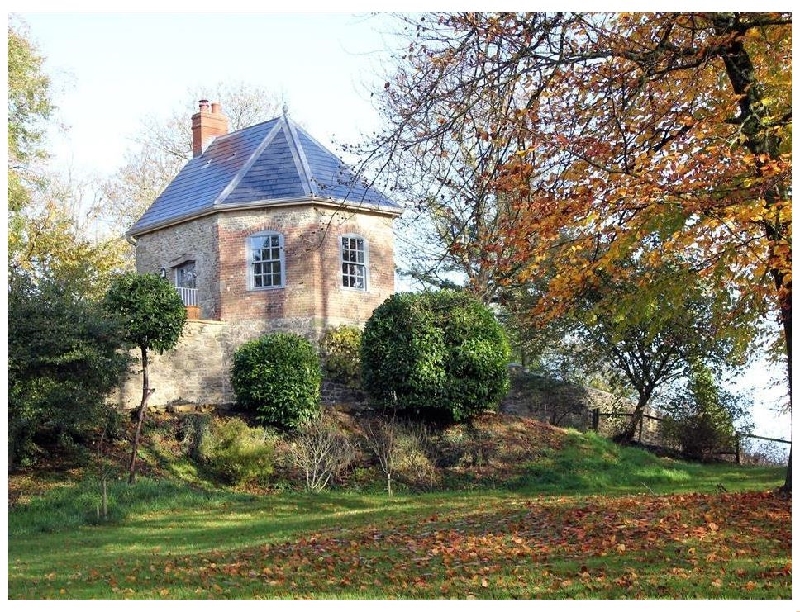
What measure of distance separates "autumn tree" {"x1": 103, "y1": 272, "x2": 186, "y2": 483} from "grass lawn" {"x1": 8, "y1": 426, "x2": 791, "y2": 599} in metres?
2.99

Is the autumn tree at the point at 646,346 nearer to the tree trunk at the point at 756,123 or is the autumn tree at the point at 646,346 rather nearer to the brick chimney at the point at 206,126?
the tree trunk at the point at 756,123

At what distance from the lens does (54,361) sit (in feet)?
44.8

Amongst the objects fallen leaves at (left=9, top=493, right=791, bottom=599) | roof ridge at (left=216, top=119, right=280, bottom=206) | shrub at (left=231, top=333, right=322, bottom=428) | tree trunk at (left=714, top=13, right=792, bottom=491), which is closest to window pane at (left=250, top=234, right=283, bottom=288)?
roof ridge at (left=216, top=119, right=280, bottom=206)

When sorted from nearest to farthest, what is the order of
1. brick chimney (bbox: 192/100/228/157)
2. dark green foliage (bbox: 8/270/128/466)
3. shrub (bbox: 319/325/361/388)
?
dark green foliage (bbox: 8/270/128/466)
shrub (bbox: 319/325/361/388)
brick chimney (bbox: 192/100/228/157)

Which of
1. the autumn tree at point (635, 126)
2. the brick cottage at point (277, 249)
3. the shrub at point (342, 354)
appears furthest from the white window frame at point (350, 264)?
the autumn tree at point (635, 126)

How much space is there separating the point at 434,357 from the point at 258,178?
6.17m

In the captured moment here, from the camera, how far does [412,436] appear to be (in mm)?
16703

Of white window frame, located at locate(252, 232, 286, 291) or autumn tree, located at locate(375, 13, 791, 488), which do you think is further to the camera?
white window frame, located at locate(252, 232, 286, 291)

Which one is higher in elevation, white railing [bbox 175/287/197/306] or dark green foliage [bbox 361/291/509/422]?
white railing [bbox 175/287/197/306]

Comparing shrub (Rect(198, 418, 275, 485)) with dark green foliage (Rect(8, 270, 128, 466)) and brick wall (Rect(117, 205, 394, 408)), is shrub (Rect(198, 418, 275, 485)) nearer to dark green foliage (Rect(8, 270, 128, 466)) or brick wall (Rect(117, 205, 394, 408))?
dark green foliage (Rect(8, 270, 128, 466))

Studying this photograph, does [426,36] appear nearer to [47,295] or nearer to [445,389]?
[47,295]

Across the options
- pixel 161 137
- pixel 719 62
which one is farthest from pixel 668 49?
pixel 161 137

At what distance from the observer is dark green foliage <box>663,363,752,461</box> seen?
20.8 m
